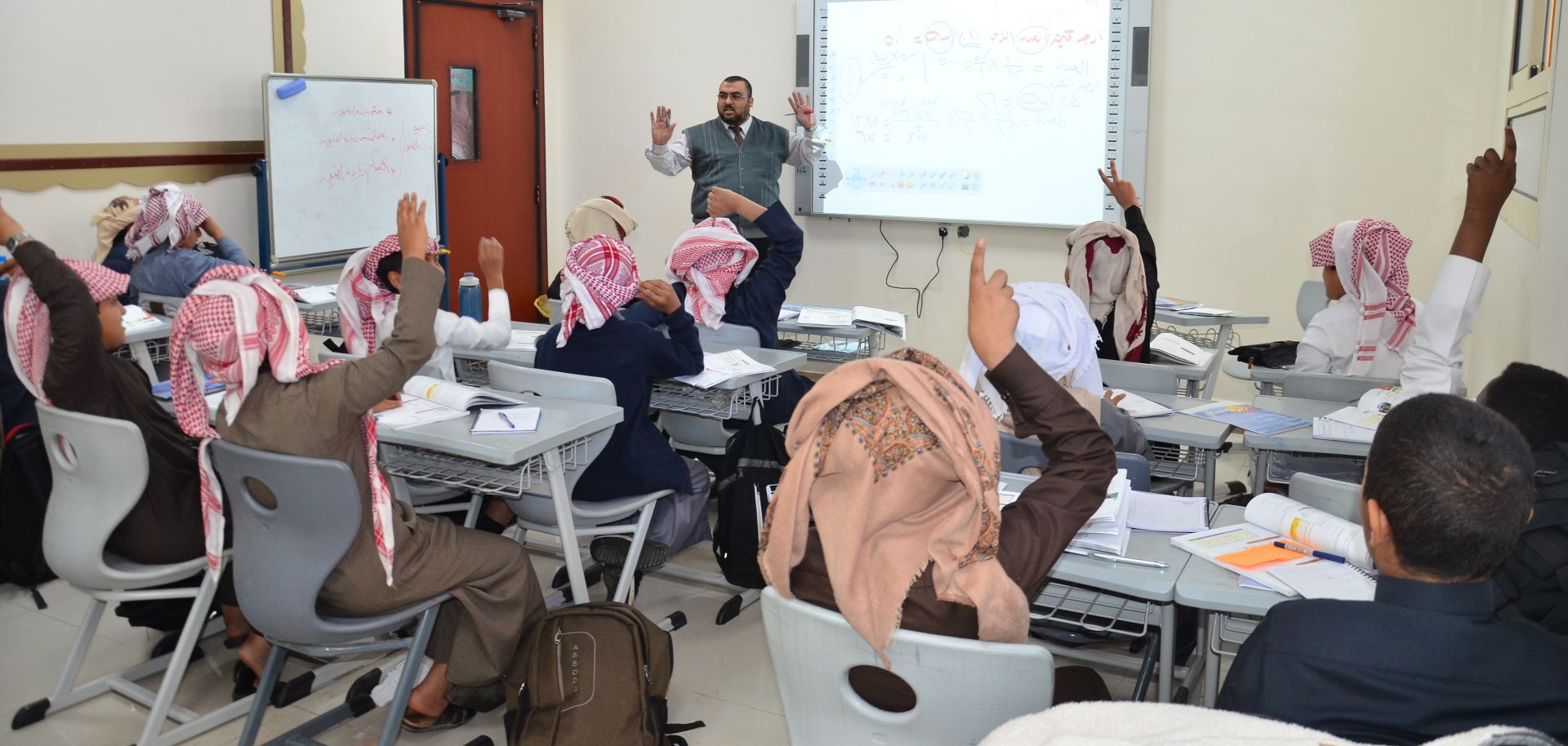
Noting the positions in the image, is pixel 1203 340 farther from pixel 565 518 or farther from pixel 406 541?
pixel 406 541

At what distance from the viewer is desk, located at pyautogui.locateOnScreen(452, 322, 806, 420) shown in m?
3.54

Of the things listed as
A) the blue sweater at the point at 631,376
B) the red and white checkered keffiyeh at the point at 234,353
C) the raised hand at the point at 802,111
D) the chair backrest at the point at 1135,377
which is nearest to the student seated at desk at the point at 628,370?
the blue sweater at the point at 631,376

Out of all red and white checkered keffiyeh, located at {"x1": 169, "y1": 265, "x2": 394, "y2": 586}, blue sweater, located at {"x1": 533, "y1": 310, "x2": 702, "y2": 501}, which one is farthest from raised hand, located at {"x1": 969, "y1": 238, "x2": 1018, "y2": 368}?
blue sweater, located at {"x1": 533, "y1": 310, "x2": 702, "y2": 501}

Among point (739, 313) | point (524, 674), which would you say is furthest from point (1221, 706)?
point (739, 313)

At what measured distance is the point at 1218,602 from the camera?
1.86m

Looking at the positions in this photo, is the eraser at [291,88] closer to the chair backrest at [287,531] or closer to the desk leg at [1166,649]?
the chair backrest at [287,531]

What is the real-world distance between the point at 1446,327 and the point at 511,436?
92.8 inches

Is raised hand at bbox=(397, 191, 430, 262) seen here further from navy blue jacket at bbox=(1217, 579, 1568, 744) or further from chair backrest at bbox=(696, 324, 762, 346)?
navy blue jacket at bbox=(1217, 579, 1568, 744)

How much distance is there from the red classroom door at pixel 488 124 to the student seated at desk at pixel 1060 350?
4.88 m

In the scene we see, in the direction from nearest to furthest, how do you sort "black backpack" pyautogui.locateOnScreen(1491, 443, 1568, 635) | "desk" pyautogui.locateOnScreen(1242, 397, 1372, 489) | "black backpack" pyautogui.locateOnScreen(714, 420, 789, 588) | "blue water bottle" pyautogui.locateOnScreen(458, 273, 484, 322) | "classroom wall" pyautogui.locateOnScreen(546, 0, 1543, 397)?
"black backpack" pyautogui.locateOnScreen(1491, 443, 1568, 635)
"desk" pyautogui.locateOnScreen(1242, 397, 1372, 489)
"black backpack" pyautogui.locateOnScreen(714, 420, 789, 588)
"blue water bottle" pyautogui.locateOnScreen(458, 273, 484, 322)
"classroom wall" pyautogui.locateOnScreen(546, 0, 1543, 397)

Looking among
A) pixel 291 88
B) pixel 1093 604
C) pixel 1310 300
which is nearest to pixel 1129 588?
pixel 1093 604

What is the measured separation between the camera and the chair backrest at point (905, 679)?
154 centimetres

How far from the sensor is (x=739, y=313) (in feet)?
14.0

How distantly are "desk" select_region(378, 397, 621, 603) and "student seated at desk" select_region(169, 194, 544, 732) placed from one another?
0.19m
